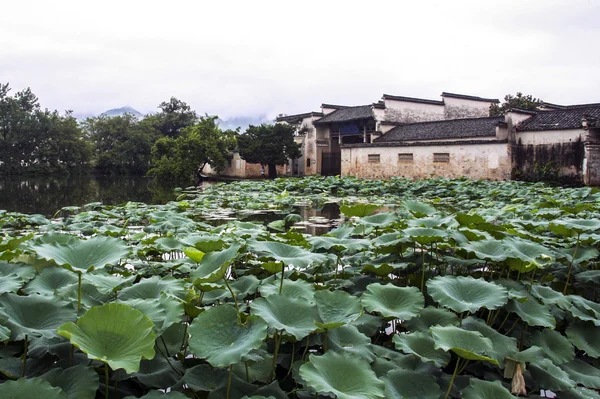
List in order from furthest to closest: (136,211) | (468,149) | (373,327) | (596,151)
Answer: (468,149)
(596,151)
(136,211)
(373,327)

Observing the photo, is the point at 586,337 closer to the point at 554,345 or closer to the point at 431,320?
the point at 554,345

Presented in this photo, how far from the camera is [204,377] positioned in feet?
4.95

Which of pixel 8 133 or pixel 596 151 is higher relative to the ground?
pixel 8 133

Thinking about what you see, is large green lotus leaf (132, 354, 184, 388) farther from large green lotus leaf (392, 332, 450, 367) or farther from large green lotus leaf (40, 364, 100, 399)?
large green lotus leaf (392, 332, 450, 367)

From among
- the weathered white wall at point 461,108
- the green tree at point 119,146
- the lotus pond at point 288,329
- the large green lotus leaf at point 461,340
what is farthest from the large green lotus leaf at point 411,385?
the green tree at point 119,146

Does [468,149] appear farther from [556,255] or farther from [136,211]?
[556,255]

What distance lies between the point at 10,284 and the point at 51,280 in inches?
13.3

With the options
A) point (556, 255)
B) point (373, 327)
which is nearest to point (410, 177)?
point (556, 255)

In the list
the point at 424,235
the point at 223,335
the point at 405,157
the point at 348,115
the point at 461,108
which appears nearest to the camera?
the point at 223,335

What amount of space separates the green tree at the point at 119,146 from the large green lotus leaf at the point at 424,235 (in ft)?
96.8

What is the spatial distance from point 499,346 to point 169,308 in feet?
3.96

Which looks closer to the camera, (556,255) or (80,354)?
(80,354)

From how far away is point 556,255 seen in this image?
9.13ft

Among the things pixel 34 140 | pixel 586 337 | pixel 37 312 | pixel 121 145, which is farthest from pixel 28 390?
pixel 121 145
